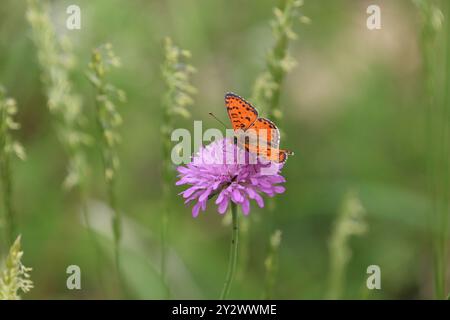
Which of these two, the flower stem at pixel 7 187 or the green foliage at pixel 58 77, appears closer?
the flower stem at pixel 7 187

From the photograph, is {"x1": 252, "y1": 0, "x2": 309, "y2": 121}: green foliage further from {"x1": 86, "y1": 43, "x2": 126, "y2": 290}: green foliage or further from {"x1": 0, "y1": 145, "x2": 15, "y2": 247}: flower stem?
{"x1": 0, "y1": 145, "x2": 15, "y2": 247}: flower stem

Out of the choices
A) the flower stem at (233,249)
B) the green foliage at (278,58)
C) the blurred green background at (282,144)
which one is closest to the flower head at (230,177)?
the flower stem at (233,249)

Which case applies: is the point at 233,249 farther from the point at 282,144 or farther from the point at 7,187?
the point at 282,144

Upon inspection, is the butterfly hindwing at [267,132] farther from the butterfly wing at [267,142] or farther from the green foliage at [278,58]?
the green foliage at [278,58]

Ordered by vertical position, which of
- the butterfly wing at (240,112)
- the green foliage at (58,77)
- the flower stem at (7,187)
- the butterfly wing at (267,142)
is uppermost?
the green foliage at (58,77)

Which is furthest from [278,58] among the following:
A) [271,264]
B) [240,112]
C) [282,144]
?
[282,144]
